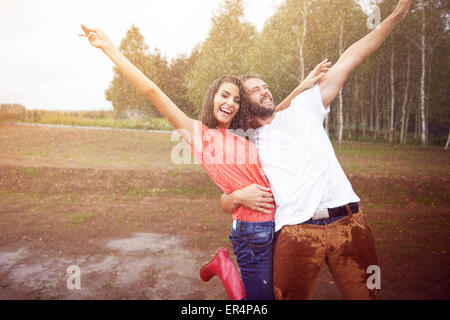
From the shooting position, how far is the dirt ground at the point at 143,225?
11.8 feet

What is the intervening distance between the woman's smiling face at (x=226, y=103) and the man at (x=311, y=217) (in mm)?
285

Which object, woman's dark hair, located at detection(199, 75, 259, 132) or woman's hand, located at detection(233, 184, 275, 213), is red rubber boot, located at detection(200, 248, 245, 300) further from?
woman's dark hair, located at detection(199, 75, 259, 132)

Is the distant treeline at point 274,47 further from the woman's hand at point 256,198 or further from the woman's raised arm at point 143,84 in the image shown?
the woman's hand at point 256,198

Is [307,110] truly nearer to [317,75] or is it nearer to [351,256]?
[317,75]

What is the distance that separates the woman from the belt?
0.25 m

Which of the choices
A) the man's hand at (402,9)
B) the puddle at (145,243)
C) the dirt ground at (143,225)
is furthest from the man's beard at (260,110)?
the puddle at (145,243)

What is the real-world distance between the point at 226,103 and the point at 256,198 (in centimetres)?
61

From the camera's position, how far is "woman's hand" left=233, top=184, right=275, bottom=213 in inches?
63.9

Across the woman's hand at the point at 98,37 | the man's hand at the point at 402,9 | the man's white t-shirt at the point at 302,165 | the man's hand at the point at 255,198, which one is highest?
the man's hand at the point at 402,9

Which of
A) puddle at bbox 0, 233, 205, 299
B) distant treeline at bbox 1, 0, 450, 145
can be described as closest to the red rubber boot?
puddle at bbox 0, 233, 205, 299

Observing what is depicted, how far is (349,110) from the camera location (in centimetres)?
2403

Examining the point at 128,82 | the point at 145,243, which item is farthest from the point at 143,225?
the point at 128,82

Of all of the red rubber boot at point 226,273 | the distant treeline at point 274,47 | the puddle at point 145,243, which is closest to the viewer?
the red rubber boot at point 226,273

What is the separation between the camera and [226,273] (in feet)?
6.43
